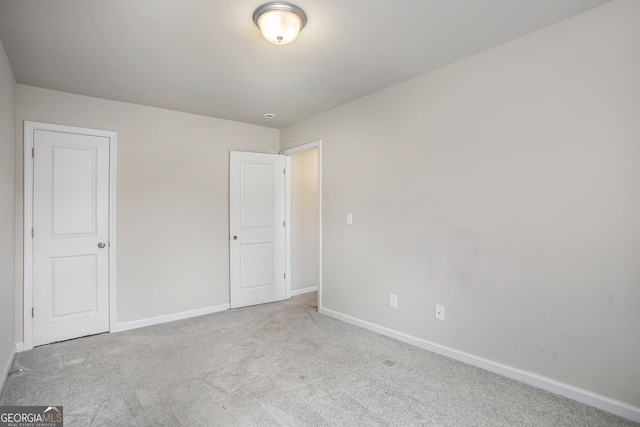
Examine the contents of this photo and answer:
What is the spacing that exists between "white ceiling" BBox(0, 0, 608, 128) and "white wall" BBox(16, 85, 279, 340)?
258 millimetres

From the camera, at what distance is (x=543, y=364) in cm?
222

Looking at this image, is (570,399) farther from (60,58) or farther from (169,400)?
(60,58)

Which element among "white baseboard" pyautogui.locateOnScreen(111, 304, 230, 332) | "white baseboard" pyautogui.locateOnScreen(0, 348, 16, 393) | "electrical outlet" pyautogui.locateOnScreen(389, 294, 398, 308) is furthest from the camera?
"white baseboard" pyautogui.locateOnScreen(111, 304, 230, 332)

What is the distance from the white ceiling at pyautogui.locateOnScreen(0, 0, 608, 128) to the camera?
1.93m

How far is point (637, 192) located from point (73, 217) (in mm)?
4525

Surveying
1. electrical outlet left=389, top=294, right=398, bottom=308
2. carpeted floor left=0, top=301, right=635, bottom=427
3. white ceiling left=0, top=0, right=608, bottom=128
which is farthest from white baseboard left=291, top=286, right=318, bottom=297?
white ceiling left=0, top=0, right=608, bottom=128

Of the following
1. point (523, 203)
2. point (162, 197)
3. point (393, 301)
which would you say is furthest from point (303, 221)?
point (523, 203)

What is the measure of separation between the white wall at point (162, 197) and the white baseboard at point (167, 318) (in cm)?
5

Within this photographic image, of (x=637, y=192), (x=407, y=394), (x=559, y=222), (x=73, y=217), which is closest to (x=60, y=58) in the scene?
(x=73, y=217)

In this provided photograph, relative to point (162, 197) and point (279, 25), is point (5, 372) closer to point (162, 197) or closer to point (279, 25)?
Result: point (162, 197)

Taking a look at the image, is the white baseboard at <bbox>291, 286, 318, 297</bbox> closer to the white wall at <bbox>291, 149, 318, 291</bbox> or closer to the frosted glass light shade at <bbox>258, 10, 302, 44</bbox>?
the white wall at <bbox>291, 149, 318, 291</bbox>

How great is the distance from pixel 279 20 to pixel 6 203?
2489mm

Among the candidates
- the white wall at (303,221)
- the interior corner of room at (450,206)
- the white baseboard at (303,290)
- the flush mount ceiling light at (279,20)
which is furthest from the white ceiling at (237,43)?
the white baseboard at (303,290)

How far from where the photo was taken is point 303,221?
16.2 ft
